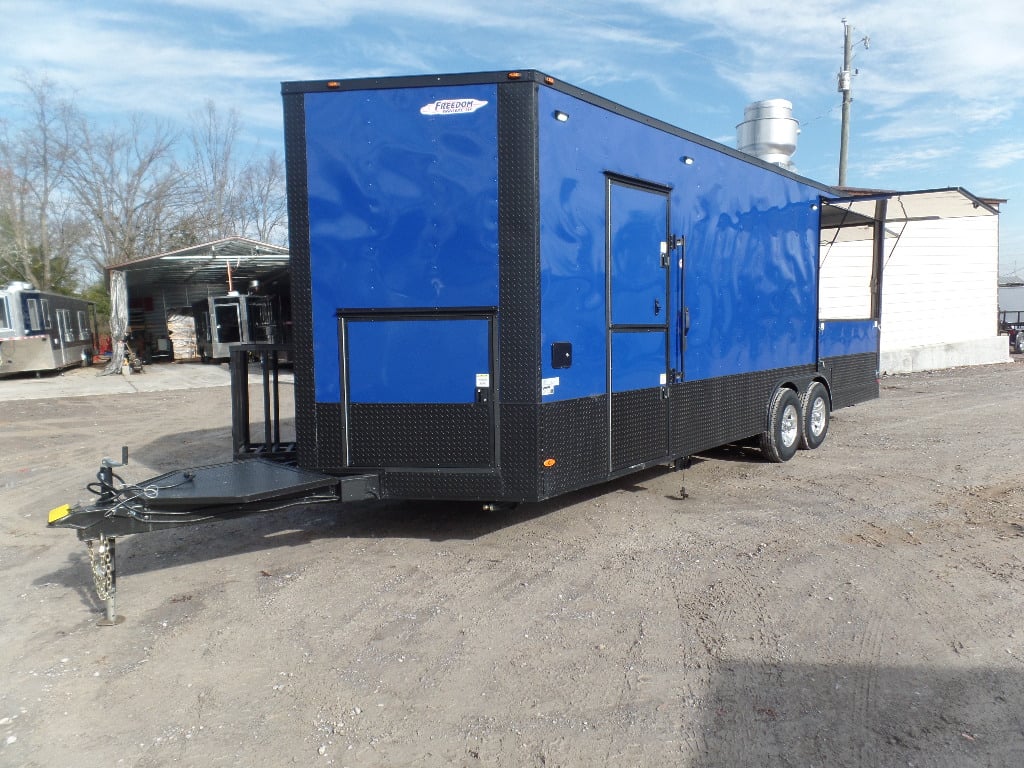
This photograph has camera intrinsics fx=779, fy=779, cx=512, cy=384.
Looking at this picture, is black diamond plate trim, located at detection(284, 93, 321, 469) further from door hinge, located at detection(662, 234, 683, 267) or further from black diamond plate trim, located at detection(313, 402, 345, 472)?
door hinge, located at detection(662, 234, 683, 267)

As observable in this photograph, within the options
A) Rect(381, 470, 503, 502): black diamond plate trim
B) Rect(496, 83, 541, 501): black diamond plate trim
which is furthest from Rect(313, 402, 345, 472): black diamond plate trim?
Rect(496, 83, 541, 501): black diamond plate trim

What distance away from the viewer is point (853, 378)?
10.4 metres

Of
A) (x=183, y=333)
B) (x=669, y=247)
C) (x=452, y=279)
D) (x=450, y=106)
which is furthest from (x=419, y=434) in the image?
(x=183, y=333)

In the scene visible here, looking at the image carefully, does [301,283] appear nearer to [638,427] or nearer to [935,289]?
[638,427]

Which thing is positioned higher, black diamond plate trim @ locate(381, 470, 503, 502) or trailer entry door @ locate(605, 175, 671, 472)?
trailer entry door @ locate(605, 175, 671, 472)

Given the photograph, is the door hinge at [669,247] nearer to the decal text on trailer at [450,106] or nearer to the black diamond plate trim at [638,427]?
the black diamond plate trim at [638,427]

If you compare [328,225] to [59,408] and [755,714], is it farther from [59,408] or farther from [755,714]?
[59,408]

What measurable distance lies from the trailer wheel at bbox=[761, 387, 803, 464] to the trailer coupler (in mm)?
4779

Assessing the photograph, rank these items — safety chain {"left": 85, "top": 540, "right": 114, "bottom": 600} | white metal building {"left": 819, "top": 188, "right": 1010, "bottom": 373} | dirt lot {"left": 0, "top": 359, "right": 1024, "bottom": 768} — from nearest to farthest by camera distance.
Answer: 1. dirt lot {"left": 0, "top": 359, "right": 1024, "bottom": 768}
2. safety chain {"left": 85, "top": 540, "right": 114, "bottom": 600}
3. white metal building {"left": 819, "top": 188, "right": 1010, "bottom": 373}

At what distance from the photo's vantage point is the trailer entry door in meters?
5.87

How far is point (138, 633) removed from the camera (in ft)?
14.2

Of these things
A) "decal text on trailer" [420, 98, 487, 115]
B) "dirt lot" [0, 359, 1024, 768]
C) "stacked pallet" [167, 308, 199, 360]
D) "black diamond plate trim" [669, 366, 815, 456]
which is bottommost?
"dirt lot" [0, 359, 1024, 768]

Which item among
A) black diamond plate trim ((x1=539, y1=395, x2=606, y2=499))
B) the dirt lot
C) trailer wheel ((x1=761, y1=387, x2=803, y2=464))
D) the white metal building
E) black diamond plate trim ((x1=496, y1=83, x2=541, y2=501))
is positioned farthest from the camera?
the white metal building

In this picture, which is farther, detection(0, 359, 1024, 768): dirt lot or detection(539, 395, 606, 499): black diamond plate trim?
detection(539, 395, 606, 499): black diamond plate trim
